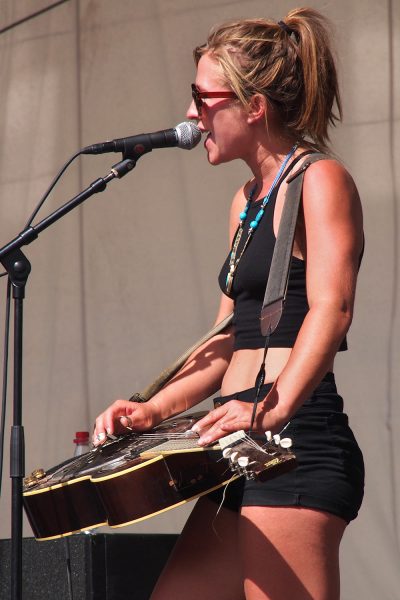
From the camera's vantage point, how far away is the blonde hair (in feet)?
6.59

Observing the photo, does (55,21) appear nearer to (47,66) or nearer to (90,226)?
(47,66)

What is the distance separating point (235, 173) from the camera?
3.70 metres

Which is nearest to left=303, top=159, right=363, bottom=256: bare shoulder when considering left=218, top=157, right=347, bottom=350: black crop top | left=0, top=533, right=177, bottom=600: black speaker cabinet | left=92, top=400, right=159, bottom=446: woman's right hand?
left=218, top=157, right=347, bottom=350: black crop top

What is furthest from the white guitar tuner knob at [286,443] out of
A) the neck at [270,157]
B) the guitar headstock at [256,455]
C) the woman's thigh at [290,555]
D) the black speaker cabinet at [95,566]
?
the black speaker cabinet at [95,566]

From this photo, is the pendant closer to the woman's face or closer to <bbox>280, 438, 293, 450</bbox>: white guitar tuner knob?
the woman's face

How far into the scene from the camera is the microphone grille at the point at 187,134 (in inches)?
83.3

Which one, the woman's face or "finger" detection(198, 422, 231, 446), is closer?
"finger" detection(198, 422, 231, 446)

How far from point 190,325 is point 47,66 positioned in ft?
4.07

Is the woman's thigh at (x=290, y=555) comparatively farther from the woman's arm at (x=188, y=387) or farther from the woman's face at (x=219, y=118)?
the woman's face at (x=219, y=118)

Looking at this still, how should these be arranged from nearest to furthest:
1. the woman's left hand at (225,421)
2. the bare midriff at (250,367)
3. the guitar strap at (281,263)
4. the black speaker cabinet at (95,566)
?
the woman's left hand at (225,421)
the guitar strap at (281,263)
the bare midriff at (250,367)
the black speaker cabinet at (95,566)

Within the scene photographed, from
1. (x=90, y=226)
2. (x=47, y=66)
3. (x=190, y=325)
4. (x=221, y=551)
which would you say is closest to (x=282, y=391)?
(x=221, y=551)

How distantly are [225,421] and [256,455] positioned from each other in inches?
4.6

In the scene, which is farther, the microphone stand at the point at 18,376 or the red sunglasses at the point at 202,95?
the red sunglasses at the point at 202,95

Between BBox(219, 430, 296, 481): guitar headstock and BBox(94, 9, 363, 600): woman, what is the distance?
0.05 meters
